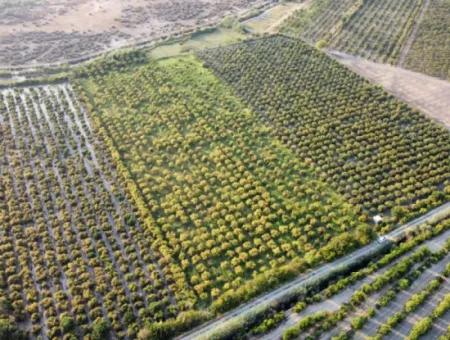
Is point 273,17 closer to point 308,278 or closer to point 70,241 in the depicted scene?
point 308,278

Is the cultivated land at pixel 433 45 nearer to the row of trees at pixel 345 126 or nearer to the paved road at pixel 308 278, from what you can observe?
the row of trees at pixel 345 126

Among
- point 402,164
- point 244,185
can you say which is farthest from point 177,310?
point 402,164

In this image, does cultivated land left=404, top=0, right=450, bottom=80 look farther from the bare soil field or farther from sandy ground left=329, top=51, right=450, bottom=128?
the bare soil field

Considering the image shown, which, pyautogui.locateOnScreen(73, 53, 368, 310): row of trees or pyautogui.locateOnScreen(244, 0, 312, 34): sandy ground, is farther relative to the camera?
pyautogui.locateOnScreen(244, 0, 312, 34): sandy ground

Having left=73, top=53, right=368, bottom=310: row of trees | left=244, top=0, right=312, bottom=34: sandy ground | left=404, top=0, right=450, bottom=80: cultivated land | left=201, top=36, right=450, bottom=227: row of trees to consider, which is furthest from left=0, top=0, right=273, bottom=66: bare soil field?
left=404, top=0, right=450, bottom=80: cultivated land

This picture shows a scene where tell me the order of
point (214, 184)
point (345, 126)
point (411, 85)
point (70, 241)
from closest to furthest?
point (70, 241)
point (214, 184)
point (345, 126)
point (411, 85)

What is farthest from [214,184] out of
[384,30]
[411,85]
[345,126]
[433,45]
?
[384,30]
